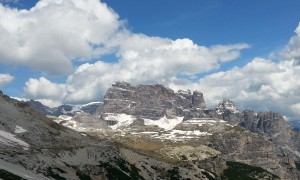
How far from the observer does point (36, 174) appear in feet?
431

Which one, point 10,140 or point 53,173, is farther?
point 10,140

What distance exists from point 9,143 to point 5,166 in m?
46.1

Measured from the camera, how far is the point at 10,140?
6658 inches

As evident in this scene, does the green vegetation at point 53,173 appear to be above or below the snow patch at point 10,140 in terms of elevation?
below

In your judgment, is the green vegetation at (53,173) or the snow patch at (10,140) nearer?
the green vegetation at (53,173)

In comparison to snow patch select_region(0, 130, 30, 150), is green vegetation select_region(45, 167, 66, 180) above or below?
below

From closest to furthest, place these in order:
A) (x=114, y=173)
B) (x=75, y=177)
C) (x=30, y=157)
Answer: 1. (x=30, y=157)
2. (x=75, y=177)
3. (x=114, y=173)

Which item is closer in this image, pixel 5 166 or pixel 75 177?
pixel 5 166

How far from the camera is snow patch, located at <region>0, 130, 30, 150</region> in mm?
161712

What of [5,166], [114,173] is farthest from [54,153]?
[5,166]

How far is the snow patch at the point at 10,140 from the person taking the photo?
531 feet

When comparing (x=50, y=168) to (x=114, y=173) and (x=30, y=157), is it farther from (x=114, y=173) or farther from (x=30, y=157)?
(x=114, y=173)

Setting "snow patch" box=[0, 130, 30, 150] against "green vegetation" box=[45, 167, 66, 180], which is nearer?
"green vegetation" box=[45, 167, 66, 180]

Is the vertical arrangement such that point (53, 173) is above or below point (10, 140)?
below
